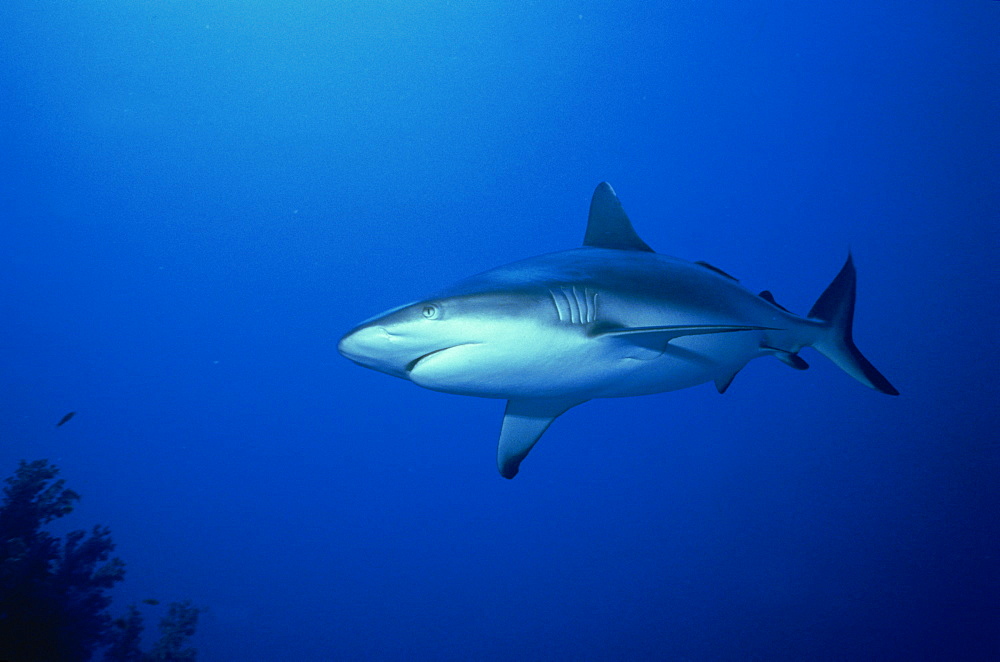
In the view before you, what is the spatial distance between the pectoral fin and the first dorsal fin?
3.91 feet

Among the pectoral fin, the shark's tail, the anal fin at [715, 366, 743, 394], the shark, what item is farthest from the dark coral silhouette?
the shark's tail

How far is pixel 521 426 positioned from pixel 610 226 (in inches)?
62.9

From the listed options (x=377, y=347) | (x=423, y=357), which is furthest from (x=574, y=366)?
(x=377, y=347)

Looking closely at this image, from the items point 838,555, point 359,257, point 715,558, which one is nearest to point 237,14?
point 359,257

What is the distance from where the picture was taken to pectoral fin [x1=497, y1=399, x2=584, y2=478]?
3.06 m

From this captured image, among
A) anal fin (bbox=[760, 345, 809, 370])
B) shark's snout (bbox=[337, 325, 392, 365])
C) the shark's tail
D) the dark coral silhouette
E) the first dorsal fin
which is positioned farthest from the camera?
the dark coral silhouette

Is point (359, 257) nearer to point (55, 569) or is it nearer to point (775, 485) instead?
point (55, 569)

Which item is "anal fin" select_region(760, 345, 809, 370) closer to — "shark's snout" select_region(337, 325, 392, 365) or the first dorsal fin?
the first dorsal fin

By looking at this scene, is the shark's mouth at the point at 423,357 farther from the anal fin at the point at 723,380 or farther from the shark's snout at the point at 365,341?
the anal fin at the point at 723,380

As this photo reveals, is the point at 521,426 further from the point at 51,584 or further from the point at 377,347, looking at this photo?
the point at 51,584

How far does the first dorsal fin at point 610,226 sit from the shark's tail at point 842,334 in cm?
172

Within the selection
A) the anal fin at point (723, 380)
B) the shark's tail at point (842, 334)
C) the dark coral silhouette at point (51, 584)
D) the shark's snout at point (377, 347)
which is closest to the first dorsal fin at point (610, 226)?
the anal fin at point (723, 380)

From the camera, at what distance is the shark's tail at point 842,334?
11.8 ft

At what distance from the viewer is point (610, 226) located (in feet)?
10.8
